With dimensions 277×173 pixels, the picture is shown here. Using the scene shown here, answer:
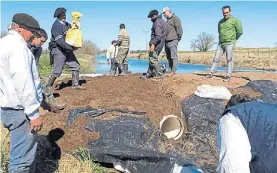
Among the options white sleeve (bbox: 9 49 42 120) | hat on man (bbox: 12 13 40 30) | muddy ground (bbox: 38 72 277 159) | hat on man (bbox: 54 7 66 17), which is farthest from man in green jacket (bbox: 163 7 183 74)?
white sleeve (bbox: 9 49 42 120)

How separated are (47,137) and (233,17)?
5.22 m

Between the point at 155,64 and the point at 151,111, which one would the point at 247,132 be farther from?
the point at 155,64

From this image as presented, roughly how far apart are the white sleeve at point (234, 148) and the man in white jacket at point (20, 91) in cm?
202

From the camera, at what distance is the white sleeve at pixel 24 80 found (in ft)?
11.6

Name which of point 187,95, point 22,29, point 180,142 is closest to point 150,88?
point 187,95

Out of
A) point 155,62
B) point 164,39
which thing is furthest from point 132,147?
point 164,39

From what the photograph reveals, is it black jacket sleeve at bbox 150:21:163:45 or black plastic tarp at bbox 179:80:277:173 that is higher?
black jacket sleeve at bbox 150:21:163:45

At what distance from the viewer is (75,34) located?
7215 millimetres

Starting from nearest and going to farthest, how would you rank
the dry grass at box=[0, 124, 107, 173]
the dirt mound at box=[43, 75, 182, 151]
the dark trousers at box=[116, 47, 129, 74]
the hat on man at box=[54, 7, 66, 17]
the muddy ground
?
the dry grass at box=[0, 124, 107, 173]
the dirt mound at box=[43, 75, 182, 151]
the muddy ground
the hat on man at box=[54, 7, 66, 17]
the dark trousers at box=[116, 47, 129, 74]

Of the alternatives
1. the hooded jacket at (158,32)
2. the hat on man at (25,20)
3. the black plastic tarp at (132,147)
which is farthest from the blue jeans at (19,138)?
the hooded jacket at (158,32)

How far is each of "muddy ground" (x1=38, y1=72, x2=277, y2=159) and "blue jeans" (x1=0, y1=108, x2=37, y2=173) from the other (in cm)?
130

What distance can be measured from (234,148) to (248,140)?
13 cm

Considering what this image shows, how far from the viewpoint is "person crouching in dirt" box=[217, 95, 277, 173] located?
222 cm

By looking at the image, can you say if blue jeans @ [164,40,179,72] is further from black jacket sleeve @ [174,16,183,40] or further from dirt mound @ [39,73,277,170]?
dirt mound @ [39,73,277,170]
